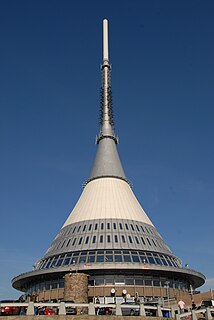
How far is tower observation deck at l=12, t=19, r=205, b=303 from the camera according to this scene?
50.5 m

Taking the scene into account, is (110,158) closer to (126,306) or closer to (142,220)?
(142,220)

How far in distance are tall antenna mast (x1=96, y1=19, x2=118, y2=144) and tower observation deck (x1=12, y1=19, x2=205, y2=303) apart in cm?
756

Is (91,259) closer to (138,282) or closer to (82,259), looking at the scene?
(82,259)

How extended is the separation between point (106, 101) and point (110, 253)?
3668 centimetres

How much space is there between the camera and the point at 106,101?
Result: 80000 millimetres

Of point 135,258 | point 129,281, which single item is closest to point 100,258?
point 135,258

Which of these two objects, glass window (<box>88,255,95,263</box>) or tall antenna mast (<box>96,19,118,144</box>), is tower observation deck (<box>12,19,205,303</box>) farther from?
tall antenna mast (<box>96,19,118,144</box>)

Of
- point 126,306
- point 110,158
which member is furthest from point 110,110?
point 126,306

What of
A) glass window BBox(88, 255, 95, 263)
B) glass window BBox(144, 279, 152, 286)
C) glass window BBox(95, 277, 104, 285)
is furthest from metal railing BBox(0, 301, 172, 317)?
glass window BBox(144, 279, 152, 286)

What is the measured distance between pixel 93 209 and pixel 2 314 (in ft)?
114

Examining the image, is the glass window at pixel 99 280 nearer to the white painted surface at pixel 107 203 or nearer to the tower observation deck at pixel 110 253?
the tower observation deck at pixel 110 253

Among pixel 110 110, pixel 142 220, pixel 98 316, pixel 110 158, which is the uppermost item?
pixel 110 110

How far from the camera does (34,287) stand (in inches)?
2232

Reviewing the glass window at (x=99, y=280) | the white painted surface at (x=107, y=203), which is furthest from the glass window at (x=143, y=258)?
the white painted surface at (x=107, y=203)
